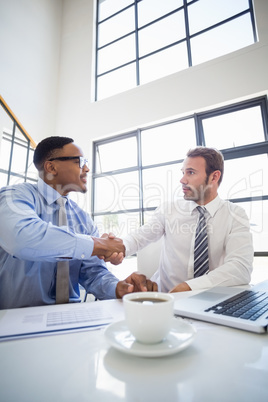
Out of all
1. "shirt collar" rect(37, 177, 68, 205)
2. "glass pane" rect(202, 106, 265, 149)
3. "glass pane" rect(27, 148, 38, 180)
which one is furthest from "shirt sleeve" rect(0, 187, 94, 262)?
"glass pane" rect(202, 106, 265, 149)

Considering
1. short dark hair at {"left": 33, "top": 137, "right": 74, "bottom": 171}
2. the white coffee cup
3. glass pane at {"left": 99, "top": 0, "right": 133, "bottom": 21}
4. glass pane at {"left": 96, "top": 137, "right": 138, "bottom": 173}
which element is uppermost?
glass pane at {"left": 99, "top": 0, "right": 133, "bottom": 21}

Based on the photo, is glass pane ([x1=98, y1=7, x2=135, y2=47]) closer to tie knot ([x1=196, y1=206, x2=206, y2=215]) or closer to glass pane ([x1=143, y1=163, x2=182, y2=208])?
glass pane ([x1=143, y1=163, x2=182, y2=208])

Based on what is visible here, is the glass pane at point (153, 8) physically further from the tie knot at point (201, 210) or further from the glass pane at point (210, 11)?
the tie knot at point (201, 210)

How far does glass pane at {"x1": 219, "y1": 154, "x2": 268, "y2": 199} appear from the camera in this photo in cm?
318

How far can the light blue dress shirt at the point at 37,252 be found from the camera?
0.85 metres

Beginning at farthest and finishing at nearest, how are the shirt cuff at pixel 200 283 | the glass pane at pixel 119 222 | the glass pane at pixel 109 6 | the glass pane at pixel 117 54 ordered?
the glass pane at pixel 109 6
the glass pane at pixel 117 54
the glass pane at pixel 119 222
the shirt cuff at pixel 200 283

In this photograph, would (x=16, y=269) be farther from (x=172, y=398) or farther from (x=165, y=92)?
(x=165, y=92)

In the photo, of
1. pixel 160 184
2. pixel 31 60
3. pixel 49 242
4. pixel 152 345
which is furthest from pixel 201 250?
pixel 31 60

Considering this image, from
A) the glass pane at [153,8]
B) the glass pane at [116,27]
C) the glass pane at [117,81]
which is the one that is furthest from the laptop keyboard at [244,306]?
the glass pane at [116,27]

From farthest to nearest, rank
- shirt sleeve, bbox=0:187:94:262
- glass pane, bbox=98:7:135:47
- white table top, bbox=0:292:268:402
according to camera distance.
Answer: glass pane, bbox=98:7:135:47 < shirt sleeve, bbox=0:187:94:262 < white table top, bbox=0:292:268:402

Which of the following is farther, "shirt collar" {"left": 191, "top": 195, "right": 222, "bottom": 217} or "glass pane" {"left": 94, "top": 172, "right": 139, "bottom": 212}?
"glass pane" {"left": 94, "top": 172, "right": 139, "bottom": 212}

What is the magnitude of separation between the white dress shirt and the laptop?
37 cm

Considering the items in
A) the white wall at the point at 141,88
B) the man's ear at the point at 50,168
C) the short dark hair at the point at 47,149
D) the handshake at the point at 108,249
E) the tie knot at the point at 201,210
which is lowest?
the handshake at the point at 108,249

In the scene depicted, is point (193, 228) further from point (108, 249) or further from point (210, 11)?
point (210, 11)
